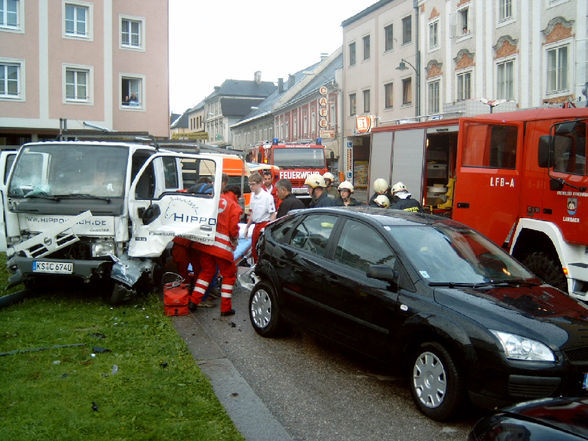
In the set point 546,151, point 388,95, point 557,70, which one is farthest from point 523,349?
point 388,95

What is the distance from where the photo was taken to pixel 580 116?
7566 mm

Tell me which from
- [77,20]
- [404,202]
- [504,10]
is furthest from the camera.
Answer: [77,20]

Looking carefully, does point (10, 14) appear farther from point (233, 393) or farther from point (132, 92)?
point (233, 393)

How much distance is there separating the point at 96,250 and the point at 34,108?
873 inches

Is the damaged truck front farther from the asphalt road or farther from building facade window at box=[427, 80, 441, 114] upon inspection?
building facade window at box=[427, 80, 441, 114]

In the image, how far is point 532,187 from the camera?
8.31 m

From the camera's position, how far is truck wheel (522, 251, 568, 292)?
7707mm

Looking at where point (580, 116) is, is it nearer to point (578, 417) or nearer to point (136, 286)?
point (578, 417)

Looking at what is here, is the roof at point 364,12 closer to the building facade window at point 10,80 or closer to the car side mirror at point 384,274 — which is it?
the building facade window at point 10,80

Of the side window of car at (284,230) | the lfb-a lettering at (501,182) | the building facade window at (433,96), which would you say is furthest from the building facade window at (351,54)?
the side window of car at (284,230)

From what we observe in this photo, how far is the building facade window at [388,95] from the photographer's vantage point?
32.9 m

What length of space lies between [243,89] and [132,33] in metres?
56.6

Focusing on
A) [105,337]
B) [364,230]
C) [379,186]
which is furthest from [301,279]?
[379,186]

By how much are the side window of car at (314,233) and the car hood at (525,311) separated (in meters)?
1.63
